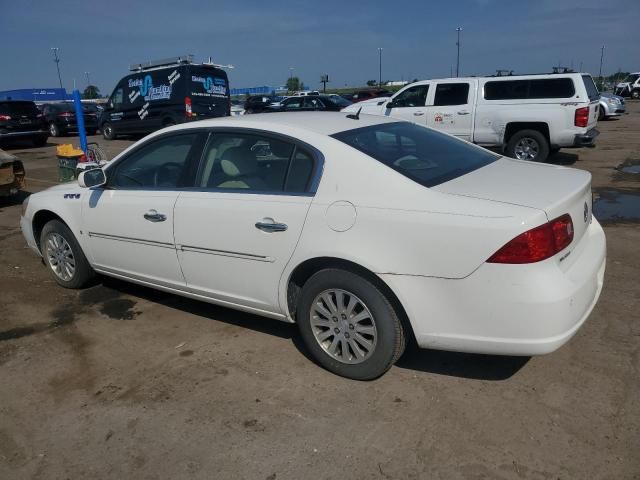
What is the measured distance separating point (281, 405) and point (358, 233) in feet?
3.51

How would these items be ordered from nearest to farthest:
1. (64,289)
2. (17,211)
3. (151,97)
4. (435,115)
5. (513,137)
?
(64,289) < (17,211) < (513,137) < (435,115) < (151,97)

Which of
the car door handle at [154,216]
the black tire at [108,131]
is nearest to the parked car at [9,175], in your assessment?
the car door handle at [154,216]

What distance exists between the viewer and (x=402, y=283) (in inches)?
111

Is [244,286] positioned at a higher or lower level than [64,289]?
higher

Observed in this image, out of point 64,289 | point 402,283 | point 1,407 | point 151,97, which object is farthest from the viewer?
point 151,97

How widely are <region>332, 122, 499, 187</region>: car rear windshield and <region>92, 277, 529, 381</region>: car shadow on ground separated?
1175 millimetres

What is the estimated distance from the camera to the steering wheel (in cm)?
389

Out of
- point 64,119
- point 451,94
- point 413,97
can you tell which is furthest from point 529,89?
point 64,119

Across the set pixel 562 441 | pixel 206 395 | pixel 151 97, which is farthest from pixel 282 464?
pixel 151 97

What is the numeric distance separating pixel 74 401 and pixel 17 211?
6275 millimetres

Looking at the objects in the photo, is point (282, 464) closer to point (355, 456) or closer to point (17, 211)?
point (355, 456)

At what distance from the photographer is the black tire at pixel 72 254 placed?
4.68 metres

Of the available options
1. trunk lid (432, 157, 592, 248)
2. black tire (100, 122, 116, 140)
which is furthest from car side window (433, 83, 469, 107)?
black tire (100, 122, 116, 140)

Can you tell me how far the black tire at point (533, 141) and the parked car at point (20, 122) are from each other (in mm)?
14962
